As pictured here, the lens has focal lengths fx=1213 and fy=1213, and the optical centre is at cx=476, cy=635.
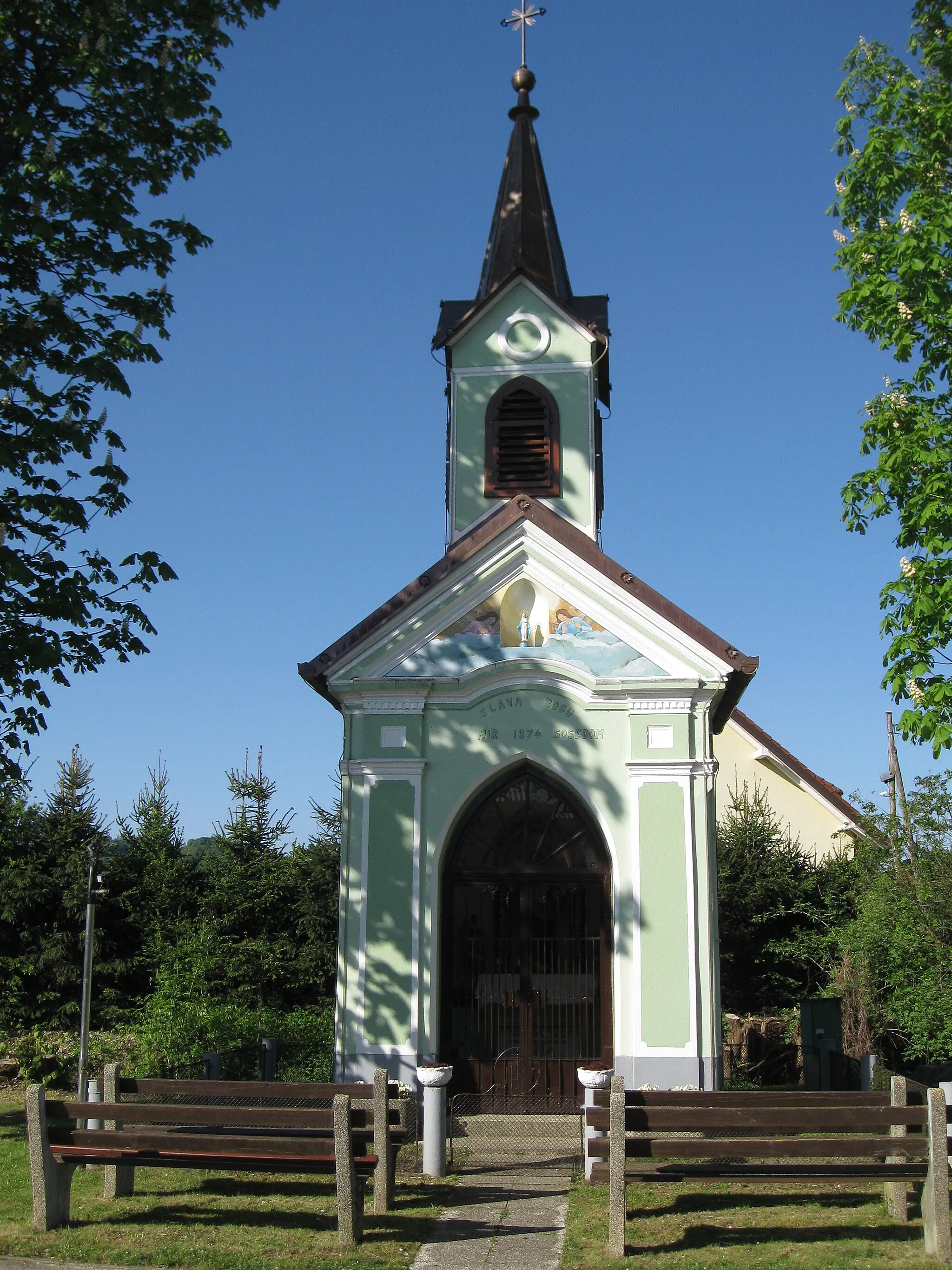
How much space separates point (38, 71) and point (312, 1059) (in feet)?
42.6

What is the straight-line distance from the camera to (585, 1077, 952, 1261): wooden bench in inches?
304

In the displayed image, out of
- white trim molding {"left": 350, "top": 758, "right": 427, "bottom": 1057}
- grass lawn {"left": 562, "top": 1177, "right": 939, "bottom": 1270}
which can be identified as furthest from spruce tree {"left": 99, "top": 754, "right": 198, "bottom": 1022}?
grass lawn {"left": 562, "top": 1177, "right": 939, "bottom": 1270}

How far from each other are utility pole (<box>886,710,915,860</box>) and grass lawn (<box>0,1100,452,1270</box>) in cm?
1156

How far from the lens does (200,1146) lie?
8.52 metres

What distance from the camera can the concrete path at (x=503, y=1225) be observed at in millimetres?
7820

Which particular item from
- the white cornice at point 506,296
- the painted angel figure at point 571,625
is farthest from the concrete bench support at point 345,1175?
the white cornice at point 506,296

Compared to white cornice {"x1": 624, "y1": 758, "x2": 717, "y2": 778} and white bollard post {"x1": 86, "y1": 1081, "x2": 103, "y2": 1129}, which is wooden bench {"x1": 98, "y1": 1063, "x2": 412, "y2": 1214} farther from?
white cornice {"x1": 624, "y1": 758, "x2": 717, "y2": 778}

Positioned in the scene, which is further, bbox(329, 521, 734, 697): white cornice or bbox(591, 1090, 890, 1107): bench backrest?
bbox(329, 521, 734, 697): white cornice

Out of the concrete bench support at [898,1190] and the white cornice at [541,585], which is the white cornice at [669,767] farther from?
the concrete bench support at [898,1190]

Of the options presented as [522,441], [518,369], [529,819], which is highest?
[518,369]

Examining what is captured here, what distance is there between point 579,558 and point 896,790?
53.4 feet

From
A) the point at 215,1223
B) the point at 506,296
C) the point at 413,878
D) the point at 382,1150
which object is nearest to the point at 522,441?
the point at 506,296

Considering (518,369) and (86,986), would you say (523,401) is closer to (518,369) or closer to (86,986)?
(518,369)

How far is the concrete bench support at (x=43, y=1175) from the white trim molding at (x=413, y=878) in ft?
17.3
